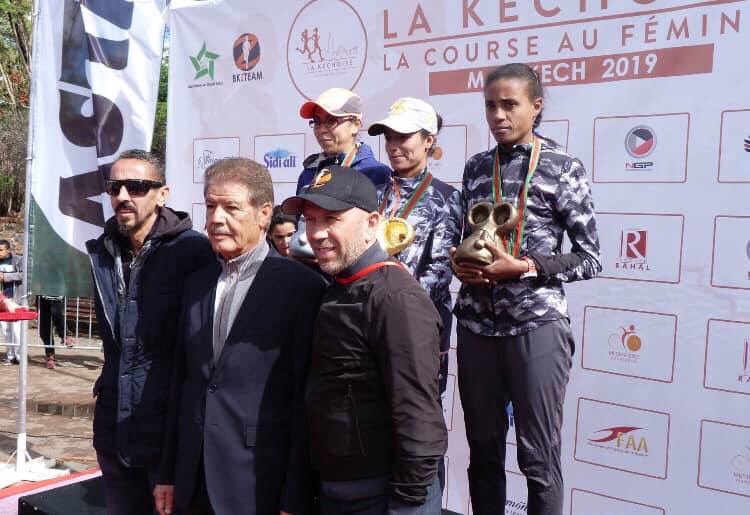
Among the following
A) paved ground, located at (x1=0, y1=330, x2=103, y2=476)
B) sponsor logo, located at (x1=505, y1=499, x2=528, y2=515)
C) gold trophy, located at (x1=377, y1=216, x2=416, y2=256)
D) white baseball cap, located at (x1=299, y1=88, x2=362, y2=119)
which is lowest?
paved ground, located at (x1=0, y1=330, x2=103, y2=476)

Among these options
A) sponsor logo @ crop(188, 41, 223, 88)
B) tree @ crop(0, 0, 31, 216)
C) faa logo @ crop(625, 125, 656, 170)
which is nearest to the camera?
faa logo @ crop(625, 125, 656, 170)

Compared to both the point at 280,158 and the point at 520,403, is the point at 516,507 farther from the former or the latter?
the point at 280,158

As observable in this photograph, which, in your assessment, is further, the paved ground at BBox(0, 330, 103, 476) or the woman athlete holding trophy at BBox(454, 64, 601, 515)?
the paved ground at BBox(0, 330, 103, 476)

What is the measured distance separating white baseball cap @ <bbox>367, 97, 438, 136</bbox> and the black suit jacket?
81 cm

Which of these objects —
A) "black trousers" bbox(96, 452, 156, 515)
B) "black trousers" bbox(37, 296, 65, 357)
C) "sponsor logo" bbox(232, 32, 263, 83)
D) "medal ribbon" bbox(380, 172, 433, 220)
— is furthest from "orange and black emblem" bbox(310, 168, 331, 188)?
"black trousers" bbox(37, 296, 65, 357)

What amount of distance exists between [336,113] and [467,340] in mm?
1045

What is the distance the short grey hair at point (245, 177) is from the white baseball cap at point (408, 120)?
63 cm

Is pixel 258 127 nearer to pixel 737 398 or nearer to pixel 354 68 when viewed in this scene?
pixel 354 68

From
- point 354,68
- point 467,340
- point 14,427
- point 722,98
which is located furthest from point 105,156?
point 722,98

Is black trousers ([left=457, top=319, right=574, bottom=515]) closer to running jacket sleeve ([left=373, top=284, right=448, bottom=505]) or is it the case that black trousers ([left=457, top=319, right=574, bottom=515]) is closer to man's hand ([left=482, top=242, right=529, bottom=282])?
man's hand ([left=482, top=242, right=529, bottom=282])

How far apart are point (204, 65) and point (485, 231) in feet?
10.8

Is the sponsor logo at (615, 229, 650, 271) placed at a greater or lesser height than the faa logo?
lesser

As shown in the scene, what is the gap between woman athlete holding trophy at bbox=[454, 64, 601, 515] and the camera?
2.21m

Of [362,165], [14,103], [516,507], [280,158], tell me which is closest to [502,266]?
[362,165]
